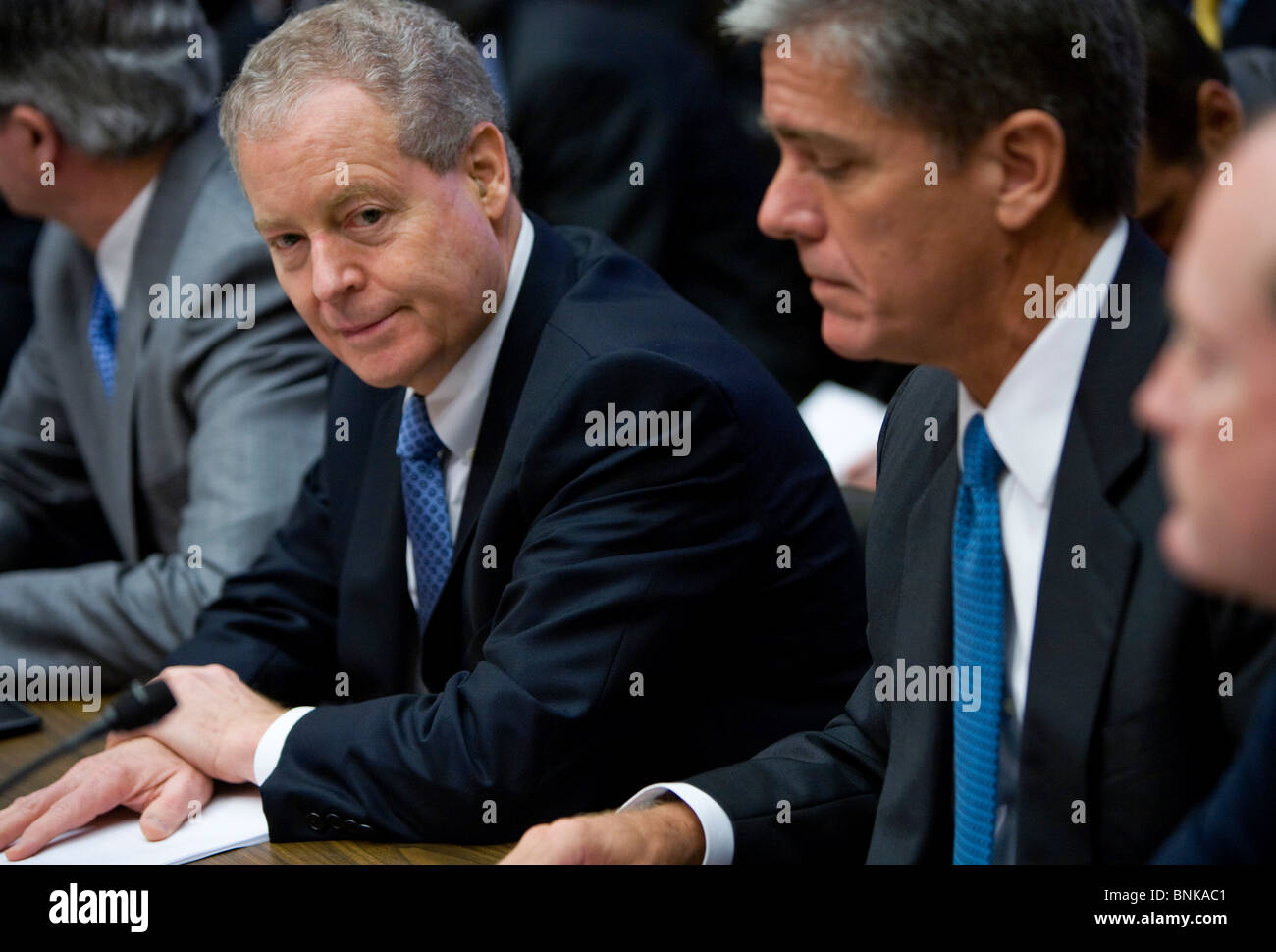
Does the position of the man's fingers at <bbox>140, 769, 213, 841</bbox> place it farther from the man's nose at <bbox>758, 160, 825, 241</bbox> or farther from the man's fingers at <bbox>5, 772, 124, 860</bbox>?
the man's nose at <bbox>758, 160, 825, 241</bbox>

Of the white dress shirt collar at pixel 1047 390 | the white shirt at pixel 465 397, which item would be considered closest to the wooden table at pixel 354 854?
the white shirt at pixel 465 397

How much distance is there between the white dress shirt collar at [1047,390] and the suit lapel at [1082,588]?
19 mm

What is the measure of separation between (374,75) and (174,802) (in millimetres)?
798

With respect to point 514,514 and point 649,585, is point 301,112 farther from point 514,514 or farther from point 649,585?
point 649,585

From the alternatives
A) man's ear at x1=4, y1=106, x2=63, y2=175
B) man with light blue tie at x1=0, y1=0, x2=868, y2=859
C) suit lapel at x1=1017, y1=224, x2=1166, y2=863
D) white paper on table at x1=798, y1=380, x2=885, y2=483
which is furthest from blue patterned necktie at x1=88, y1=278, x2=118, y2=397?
suit lapel at x1=1017, y1=224, x2=1166, y2=863

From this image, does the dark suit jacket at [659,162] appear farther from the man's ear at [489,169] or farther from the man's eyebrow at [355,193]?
the man's eyebrow at [355,193]

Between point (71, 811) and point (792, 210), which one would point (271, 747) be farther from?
A: point (792, 210)

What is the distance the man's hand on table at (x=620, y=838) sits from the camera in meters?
1.33

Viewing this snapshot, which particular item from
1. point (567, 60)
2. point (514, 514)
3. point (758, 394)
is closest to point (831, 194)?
point (758, 394)

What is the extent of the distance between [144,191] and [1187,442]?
6.57 feet

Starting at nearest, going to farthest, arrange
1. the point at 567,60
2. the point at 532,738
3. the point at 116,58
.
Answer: the point at 532,738 → the point at 116,58 → the point at 567,60

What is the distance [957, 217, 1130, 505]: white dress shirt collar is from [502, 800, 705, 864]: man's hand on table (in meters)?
0.45

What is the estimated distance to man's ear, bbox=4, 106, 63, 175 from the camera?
246 centimetres

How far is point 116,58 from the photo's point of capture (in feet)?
8.07
